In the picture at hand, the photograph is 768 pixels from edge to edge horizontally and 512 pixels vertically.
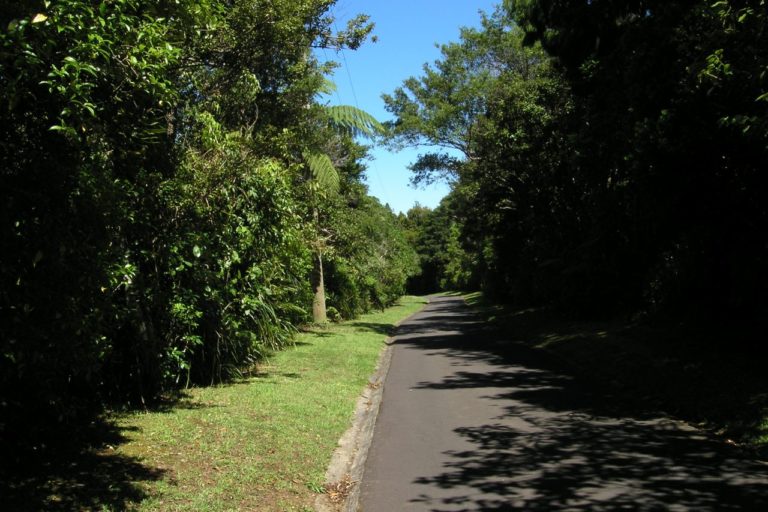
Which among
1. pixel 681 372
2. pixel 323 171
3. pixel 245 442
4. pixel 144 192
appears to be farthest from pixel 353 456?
pixel 323 171

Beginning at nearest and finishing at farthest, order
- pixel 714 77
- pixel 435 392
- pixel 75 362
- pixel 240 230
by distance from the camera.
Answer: pixel 75 362 < pixel 714 77 < pixel 240 230 < pixel 435 392

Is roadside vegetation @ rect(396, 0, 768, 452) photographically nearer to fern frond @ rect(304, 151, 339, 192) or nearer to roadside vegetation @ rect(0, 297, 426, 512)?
roadside vegetation @ rect(0, 297, 426, 512)

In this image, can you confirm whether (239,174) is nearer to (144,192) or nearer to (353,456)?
(144,192)

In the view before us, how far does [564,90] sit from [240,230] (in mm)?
13900

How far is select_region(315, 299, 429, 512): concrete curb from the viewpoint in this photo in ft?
18.9

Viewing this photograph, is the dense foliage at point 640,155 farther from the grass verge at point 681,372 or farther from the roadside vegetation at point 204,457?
the roadside vegetation at point 204,457

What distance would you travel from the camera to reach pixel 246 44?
1032cm

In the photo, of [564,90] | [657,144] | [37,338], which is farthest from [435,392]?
[564,90]

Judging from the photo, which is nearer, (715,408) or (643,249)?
(715,408)

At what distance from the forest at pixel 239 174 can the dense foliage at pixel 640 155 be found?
51mm

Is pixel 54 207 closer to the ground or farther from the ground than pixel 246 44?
closer to the ground

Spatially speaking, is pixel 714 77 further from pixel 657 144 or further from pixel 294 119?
pixel 294 119

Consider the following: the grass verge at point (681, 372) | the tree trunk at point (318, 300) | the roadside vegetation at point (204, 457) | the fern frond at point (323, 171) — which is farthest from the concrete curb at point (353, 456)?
the tree trunk at point (318, 300)

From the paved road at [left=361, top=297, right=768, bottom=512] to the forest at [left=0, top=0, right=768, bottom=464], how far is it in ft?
10.5
